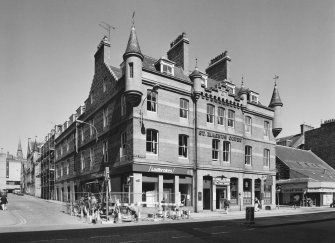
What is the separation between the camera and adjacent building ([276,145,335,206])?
42406 mm

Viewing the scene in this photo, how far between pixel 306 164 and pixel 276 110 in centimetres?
1641

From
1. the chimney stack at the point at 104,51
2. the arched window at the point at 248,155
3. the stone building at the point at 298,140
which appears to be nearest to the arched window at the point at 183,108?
the chimney stack at the point at 104,51

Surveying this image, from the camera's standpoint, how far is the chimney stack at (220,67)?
3756cm

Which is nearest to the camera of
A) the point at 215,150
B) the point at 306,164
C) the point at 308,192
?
the point at 215,150

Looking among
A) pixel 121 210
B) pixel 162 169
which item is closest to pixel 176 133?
pixel 162 169

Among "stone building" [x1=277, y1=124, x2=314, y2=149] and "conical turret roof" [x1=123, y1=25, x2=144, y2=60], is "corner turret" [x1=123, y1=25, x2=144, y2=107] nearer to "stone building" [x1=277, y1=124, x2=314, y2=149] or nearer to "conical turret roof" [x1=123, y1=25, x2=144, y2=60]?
"conical turret roof" [x1=123, y1=25, x2=144, y2=60]

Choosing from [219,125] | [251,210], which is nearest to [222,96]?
[219,125]

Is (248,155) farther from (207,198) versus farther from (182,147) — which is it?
(182,147)

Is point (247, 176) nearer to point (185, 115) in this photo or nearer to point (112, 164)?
point (185, 115)

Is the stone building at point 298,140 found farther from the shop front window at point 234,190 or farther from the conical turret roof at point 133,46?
the conical turret roof at point 133,46

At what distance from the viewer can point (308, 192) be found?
42.3 metres

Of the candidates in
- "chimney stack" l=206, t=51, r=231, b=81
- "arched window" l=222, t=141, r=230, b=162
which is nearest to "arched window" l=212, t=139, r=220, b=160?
"arched window" l=222, t=141, r=230, b=162

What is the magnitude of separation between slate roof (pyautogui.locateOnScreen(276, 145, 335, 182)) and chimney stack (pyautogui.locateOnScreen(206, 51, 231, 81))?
18.0 m

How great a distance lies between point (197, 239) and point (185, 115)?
57.6 ft
